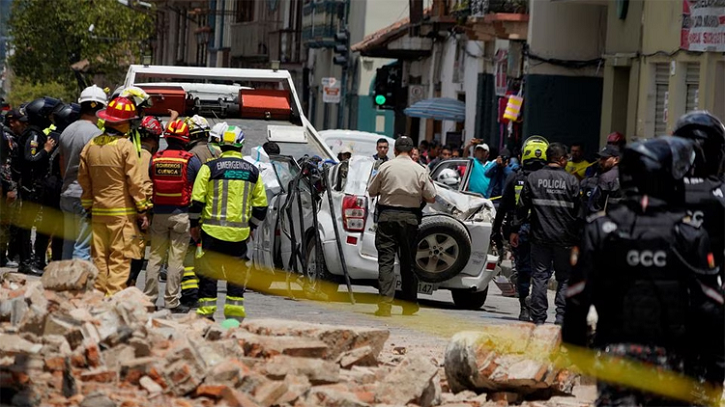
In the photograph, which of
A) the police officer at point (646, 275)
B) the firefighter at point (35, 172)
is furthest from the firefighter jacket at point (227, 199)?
the police officer at point (646, 275)

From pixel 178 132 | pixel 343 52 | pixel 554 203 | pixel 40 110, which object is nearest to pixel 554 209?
pixel 554 203

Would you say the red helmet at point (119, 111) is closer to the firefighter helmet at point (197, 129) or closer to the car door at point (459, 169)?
the firefighter helmet at point (197, 129)

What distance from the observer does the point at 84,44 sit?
68688 mm

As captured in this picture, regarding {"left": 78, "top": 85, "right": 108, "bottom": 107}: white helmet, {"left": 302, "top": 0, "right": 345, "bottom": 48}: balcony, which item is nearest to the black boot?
{"left": 78, "top": 85, "right": 108, "bottom": 107}: white helmet

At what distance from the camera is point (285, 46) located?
2554 inches

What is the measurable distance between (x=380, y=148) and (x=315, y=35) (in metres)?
35.7

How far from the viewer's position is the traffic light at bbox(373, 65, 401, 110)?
134 feet

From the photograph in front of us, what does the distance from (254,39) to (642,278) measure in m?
59.6

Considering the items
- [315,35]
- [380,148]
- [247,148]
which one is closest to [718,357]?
[247,148]

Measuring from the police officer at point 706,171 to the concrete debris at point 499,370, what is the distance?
161 centimetres

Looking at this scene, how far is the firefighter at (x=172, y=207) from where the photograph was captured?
1372 centimetres

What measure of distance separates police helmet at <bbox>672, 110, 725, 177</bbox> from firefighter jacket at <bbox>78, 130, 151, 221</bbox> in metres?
5.20

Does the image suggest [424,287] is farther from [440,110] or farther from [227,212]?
[440,110]

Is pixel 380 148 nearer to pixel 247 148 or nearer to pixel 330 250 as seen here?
pixel 247 148
